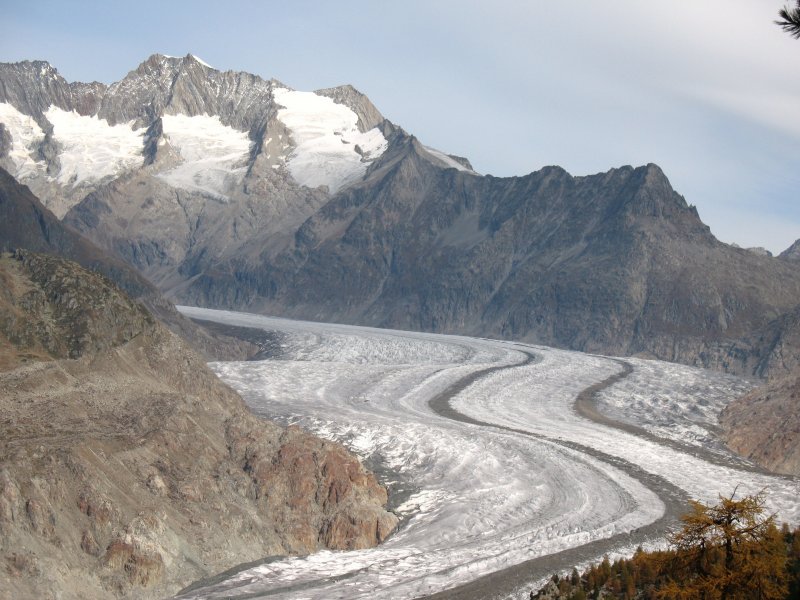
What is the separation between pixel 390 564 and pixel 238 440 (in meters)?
14.2

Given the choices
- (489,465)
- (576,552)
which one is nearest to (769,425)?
(489,465)

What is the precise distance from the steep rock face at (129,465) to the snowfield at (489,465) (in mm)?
Answer: 2719

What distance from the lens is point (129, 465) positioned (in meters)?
44.9

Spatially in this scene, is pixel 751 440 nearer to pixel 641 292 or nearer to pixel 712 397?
pixel 712 397

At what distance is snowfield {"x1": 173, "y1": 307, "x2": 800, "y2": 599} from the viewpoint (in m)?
42.3

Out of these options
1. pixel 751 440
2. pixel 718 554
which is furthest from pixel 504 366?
pixel 718 554

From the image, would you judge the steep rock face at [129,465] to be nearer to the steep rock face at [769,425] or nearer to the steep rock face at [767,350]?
the steep rock face at [769,425]

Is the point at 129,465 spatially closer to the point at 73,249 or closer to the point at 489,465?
the point at 489,465

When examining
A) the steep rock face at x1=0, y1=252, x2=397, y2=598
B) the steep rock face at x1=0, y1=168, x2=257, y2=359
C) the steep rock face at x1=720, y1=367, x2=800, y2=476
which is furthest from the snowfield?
the steep rock face at x1=0, y1=168, x2=257, y2=359

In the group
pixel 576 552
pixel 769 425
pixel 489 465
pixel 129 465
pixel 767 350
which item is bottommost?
pixel 576 552

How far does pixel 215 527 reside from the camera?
145 ft

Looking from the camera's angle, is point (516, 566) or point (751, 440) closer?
point (516, 566)

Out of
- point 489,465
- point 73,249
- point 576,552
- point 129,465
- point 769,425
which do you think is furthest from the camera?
point 73,249

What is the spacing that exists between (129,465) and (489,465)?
24150 mm
